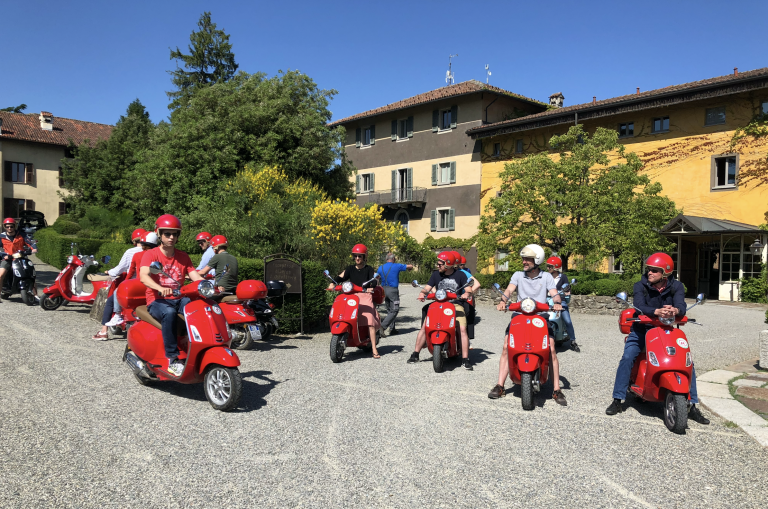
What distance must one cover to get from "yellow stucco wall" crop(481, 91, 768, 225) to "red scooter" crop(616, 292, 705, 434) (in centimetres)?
2318

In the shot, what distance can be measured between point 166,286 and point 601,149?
735 inches

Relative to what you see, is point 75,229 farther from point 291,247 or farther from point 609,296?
point 609,296

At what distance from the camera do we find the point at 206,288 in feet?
18.9

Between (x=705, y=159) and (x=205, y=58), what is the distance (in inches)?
1326

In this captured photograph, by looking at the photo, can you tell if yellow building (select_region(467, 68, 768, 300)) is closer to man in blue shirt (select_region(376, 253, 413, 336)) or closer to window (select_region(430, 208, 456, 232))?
window (select_region(430, 208, 456, 232))

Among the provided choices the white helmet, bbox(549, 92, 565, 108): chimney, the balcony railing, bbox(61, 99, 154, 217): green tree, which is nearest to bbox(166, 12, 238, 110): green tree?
bbox(61, 99, 154, 217): green tree

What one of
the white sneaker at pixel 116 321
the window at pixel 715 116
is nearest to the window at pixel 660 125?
the window at pixel 715 116

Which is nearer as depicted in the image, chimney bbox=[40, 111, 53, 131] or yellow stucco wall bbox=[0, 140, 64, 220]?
yellow stucco wall bbox=[0, 140, 64, 220]

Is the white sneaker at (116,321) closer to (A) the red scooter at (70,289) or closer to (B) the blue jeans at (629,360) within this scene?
(A) the red scooter at (70,289)

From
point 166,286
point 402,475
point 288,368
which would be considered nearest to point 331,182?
point 288,368

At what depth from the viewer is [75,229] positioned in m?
38.3

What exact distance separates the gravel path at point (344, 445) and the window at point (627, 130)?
949 inches

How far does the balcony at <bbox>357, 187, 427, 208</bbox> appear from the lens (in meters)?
38.5

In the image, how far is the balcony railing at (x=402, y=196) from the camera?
126ft
